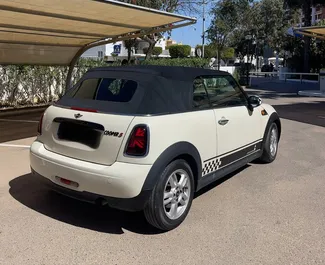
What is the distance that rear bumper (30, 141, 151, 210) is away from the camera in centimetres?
337

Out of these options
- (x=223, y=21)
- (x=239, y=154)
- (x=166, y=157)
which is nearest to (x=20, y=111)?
(x=239, y=154)

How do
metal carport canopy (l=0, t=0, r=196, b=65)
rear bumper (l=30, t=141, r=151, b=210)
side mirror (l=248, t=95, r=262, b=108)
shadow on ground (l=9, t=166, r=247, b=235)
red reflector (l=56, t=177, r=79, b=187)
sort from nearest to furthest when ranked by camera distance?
rear bumper (l=30, t=141, r=151, b=210) < red reflector (l=56, t=177, r=79, b=187) < shadow on ground (l=9, t=166, r=247, b=235) < side mirror (l=248, t=95, r=262, b=108) < metal carport canopy (l=0, t=0, r=196, b=65)

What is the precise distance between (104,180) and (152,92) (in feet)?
3.34

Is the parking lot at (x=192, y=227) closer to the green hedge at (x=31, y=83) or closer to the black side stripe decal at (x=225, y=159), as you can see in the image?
the black side stripe decal at (x=225, y=159)

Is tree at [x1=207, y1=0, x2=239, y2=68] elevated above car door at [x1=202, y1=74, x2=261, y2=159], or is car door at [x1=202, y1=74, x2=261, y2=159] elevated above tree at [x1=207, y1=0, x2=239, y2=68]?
tree at [x1=207, y1=0, x2=239, y2=68]

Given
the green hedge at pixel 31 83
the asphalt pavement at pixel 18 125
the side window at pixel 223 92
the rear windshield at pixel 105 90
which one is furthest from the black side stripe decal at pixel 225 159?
the green hedge at pixel 31 83

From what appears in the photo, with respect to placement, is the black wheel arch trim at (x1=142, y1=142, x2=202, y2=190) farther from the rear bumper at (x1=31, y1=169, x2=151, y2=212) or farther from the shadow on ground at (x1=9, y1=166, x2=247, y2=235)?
Answer: the shadow on ground at (x1=9, y1=166, x2=247, y2=235)

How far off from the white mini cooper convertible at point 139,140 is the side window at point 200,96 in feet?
0.04

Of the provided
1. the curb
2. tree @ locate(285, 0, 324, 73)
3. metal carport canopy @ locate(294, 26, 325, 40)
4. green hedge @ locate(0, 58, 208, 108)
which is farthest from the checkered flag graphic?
tree @ locate(285, 0, 324, 73)

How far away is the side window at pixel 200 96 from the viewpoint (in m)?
4.21

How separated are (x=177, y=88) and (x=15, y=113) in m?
8.75

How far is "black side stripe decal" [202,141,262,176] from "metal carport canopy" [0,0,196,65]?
375 cm

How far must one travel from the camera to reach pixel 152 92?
3.75 metres

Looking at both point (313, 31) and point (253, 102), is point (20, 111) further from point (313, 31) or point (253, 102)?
point (313, 31)
